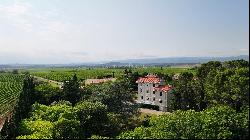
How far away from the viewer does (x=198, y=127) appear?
34719 millimetres

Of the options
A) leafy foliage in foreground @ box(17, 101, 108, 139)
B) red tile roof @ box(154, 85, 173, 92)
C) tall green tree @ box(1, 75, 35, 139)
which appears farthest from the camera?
red tile roof @ box(154, 85, 173, 92)

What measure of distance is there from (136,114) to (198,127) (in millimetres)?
27274

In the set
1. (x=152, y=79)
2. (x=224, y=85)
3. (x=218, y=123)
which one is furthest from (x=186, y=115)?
(x=152, y=79)

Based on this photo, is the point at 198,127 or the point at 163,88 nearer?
the point at 198,127

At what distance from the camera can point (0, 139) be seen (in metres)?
40.8

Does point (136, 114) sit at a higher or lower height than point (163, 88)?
lower

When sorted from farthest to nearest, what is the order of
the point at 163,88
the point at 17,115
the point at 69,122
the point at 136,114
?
the point at 163,88 → the point at 136,114 → the point at 17,115 → the point at 69,122

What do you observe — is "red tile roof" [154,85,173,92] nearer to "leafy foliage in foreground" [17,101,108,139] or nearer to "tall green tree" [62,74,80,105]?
"tall green tree" [62,74,80,105]

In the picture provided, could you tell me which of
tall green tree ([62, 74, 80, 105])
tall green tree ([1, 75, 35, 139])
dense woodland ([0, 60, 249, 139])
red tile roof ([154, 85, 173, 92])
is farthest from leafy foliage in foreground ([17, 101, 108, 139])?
red tile roof ([154, 85, 173, 92])

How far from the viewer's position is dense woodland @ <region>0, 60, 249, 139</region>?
3506 centimetres

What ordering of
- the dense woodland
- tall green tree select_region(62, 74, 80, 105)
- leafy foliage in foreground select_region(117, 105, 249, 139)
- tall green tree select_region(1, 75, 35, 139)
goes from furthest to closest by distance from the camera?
tall green tree select_region(62, 74, 80, 105)
tall green tree select_region(1, 75, 35, 139)
the dense woodland
leafy foliage in foreground select_region(117, 105, 249, 139)

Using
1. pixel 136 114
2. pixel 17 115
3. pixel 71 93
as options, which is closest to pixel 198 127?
pixel 17 115

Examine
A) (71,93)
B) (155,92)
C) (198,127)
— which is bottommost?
(71,93)

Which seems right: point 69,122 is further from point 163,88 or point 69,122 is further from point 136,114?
point 163,88
